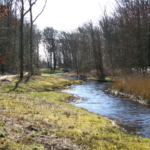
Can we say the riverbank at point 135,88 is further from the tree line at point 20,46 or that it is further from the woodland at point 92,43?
the tree line at point 20,46

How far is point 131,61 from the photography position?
30.1 m

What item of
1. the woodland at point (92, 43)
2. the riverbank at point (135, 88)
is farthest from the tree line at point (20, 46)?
the riverbank at point (135, 88)

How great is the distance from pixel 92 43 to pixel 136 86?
28.9m

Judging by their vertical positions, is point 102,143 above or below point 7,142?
below

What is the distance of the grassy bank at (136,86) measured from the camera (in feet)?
51.7

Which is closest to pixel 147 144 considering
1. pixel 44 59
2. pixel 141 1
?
pixel 141 1

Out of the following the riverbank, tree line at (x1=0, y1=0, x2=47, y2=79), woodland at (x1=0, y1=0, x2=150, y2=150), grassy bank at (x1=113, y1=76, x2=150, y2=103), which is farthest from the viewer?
tree line at (x1=0, y1=0, x2=47, y2=79)

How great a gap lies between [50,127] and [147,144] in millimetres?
2841

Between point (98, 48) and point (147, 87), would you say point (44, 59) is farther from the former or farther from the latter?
point (147, 87)

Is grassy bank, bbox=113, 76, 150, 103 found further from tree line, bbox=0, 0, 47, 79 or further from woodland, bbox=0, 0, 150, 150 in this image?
tree line, bbox=0, 0, 47, 79

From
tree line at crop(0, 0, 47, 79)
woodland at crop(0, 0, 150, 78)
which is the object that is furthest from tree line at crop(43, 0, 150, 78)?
tree line at crop(0, 0, 47, 79)

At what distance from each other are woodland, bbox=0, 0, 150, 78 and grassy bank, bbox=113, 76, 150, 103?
129 cm

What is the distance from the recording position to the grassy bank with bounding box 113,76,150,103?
15.8 metres

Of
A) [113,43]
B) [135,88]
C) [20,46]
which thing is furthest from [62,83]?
[113,43]
